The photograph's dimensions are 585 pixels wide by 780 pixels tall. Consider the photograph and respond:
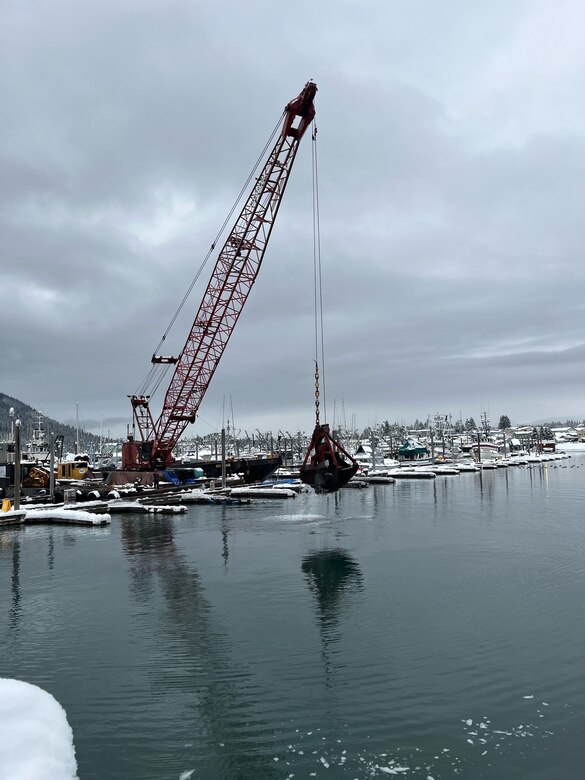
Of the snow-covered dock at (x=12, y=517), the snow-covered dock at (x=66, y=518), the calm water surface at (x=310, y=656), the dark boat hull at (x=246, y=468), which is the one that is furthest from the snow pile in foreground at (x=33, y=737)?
the dark boat hull at (x=246, y=468)

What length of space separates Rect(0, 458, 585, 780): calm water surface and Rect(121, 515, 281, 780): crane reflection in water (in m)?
0.06

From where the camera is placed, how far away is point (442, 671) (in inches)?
621

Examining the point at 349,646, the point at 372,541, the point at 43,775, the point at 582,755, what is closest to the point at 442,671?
the point at 349,646

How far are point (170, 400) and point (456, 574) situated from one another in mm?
62529

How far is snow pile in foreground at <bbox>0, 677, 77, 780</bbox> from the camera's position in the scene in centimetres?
999

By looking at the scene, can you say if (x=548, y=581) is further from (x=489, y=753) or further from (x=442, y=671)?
(x=489, y=753)

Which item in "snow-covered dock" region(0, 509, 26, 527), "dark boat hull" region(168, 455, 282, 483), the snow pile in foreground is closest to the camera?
the snow pile in foreground

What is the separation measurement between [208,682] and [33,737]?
5.30 meters

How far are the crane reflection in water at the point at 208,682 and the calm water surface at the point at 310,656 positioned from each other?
0.06 m

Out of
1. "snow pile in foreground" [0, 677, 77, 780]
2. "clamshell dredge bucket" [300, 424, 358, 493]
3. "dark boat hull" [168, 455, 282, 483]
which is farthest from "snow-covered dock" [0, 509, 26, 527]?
"dark boat hull" [168, 455, 282, 483]

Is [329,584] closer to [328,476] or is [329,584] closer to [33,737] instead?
[33,737]

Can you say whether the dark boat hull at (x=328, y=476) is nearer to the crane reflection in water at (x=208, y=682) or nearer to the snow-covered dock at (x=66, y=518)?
the crane reflection in water at (x=208, y=682)

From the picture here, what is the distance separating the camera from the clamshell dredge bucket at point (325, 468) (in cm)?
4612

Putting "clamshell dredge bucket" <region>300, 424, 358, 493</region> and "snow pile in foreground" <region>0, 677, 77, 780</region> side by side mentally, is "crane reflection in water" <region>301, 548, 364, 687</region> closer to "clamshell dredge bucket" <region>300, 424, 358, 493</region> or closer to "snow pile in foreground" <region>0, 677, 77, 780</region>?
"snow pile in foreground" <region>0, 677, 77, 780</region>
